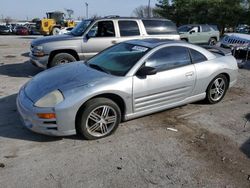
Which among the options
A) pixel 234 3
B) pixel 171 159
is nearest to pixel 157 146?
pixel 171 159

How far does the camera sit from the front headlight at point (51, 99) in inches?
146

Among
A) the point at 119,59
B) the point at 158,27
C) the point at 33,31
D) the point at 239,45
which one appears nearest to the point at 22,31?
the point at 33,31

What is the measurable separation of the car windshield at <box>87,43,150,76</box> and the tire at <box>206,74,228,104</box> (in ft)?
5.57

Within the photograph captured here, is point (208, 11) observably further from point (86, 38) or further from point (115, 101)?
point (115, 101)

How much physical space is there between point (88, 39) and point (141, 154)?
16.2 feet

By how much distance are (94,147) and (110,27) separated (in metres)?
5.05

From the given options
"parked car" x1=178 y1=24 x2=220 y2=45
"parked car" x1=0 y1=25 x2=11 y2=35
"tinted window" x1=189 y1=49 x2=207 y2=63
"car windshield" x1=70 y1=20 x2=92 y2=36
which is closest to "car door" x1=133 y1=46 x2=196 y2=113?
"tinted window" x1=189 y1=49 x2=207 y2=63

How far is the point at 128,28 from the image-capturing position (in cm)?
812

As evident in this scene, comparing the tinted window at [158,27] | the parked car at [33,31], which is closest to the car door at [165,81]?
the tinted window at [158,27]

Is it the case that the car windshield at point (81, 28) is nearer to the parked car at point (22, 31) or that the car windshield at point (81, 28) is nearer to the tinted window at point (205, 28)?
the tinted window at point (205, 28)

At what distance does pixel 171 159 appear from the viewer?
3.59 meters

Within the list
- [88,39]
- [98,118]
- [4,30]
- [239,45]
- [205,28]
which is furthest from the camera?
[4,30]

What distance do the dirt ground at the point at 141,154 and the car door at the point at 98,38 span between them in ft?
11.1

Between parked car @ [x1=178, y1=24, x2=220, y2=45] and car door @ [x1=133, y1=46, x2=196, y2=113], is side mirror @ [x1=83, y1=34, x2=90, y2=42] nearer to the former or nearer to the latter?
car door @ [x1=133, y1=46, x2=196, y2=113]
